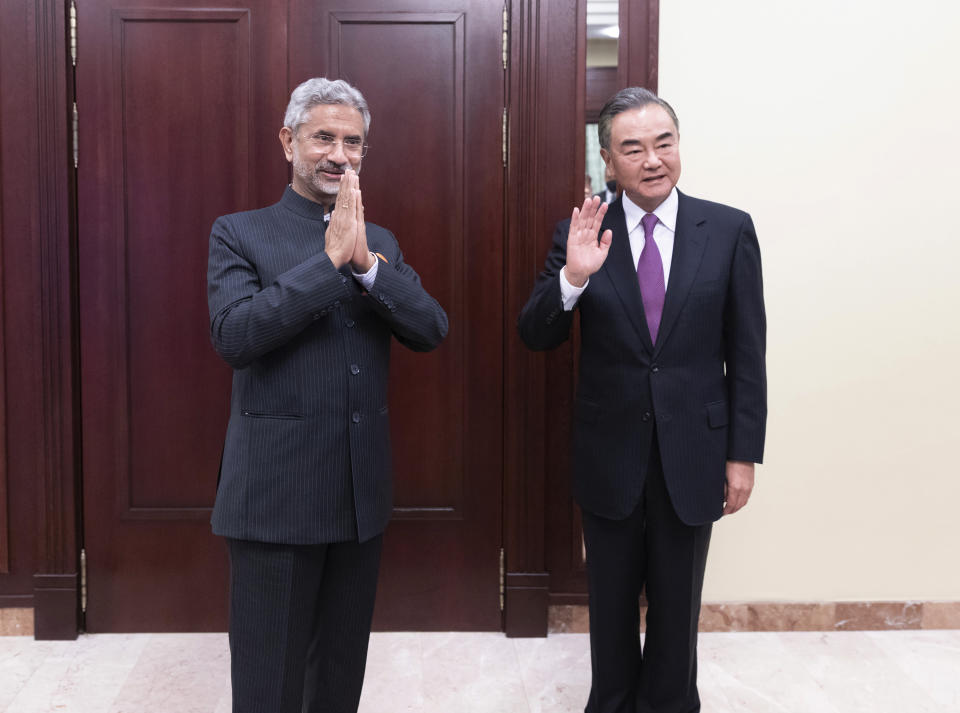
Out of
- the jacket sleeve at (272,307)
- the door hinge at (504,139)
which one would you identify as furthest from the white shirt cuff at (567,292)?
the door hinge at (504,139)

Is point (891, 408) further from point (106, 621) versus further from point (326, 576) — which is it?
point (106, 621)

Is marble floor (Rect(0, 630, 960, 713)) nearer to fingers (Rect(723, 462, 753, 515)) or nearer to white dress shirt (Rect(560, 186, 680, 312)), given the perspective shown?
fingers (Rect(723, 462, 753, 515))

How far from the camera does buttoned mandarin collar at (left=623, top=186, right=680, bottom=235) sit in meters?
2.03

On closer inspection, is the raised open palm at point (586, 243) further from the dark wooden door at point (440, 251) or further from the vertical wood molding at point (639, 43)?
the vertical wood molding at point (639, 43)

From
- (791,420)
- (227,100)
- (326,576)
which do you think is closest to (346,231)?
(326,576)

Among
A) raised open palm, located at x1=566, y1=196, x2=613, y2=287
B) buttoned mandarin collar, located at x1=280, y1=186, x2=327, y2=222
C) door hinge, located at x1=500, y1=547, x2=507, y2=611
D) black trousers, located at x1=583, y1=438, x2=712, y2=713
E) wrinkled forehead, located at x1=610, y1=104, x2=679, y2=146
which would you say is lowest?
door hinge, located at x1=500, y1=547, x2=507, y2=611

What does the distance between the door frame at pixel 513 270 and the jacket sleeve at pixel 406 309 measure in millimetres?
928

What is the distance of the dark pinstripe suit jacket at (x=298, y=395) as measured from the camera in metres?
1.73

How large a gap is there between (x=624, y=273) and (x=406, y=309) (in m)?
0.54

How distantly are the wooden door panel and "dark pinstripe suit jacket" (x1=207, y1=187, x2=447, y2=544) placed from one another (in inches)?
39.6

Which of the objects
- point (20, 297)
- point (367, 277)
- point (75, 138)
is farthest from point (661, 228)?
point (20, 297)

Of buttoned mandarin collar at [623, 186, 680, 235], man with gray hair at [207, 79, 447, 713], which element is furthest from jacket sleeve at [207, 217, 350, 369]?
buttoned mandarin collar at [623, 186, 680, 235]

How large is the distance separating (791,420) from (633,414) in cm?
112

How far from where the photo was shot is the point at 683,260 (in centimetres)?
197
